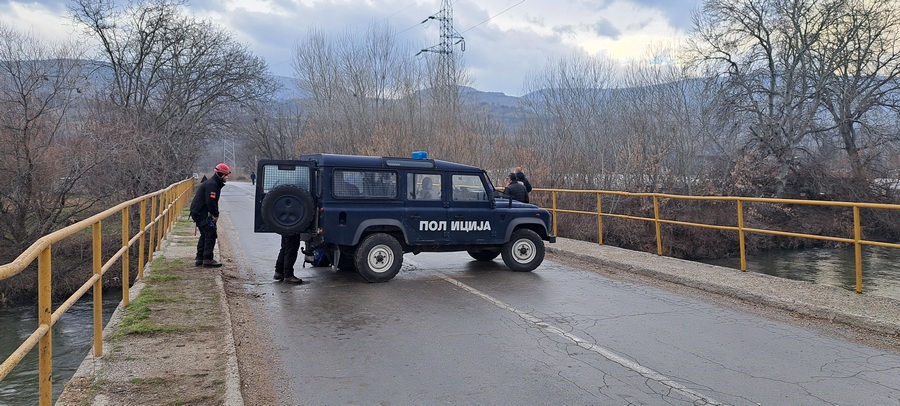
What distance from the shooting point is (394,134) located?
32.3 meters

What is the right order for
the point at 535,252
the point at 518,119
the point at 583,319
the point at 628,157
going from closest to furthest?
the point at 583,319
the point at 535,252
the point at 628,157
the point at 518,119

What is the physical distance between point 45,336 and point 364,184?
6034mm

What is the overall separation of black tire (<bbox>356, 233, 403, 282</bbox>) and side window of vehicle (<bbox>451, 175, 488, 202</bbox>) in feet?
4.32

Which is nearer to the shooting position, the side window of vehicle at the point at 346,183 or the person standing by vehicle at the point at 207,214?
the side window of vehicle at the point at 346,183

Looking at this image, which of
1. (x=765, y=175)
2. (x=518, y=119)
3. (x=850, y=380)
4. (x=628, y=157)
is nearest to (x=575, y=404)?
(x=850, y=380)

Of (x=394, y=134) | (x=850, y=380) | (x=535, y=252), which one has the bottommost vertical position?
(x=850, y=380)

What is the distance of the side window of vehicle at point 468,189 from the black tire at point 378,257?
1.32 m

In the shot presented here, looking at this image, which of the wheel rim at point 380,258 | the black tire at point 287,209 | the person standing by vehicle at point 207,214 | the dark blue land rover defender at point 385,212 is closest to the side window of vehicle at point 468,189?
the dark blue land rover defender at point 385,212

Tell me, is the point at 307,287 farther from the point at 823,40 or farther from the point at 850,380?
the point at 823,40

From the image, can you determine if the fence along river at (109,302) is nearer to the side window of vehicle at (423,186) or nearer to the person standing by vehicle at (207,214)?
the person standing by vehicle at (207,214)

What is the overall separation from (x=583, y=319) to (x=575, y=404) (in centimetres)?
283

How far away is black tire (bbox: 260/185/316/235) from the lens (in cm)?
895

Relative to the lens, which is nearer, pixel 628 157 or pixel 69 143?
pixel 69 143

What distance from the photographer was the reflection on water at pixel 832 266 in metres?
17.7
